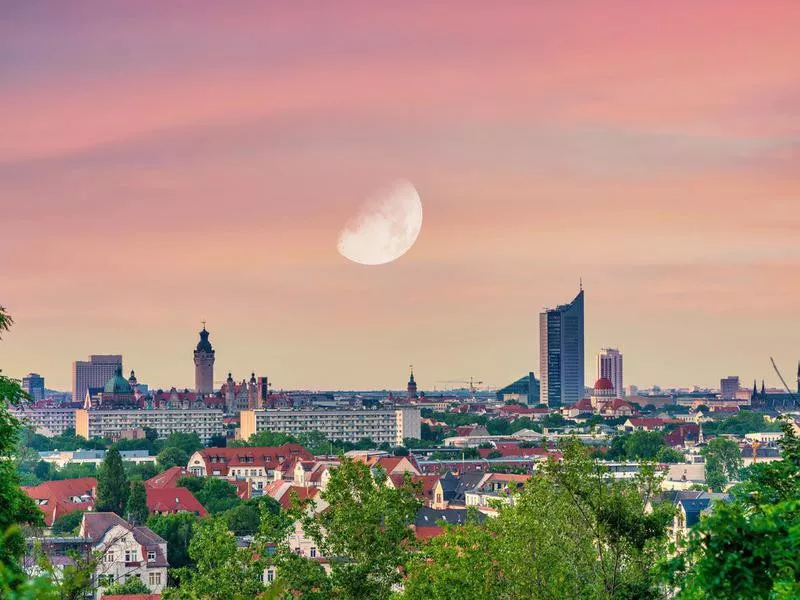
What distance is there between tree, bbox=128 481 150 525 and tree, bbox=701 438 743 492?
66.7 meters

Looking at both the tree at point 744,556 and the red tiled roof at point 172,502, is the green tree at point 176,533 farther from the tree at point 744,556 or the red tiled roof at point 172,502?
the tree at point 744,556

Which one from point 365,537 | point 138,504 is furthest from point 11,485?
point 138,504

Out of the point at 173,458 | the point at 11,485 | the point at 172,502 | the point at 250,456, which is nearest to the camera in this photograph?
the point at 11,485

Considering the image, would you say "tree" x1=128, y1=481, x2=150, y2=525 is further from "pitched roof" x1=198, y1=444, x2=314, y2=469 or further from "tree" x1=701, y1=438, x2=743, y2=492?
"pitched roof" x1=198, y1=444, x2=314, y2=469

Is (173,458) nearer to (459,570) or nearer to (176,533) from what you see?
(176,533)

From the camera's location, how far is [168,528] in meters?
93.1

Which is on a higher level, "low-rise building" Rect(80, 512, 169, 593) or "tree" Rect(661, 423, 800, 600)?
"tree" Rect(661, 423, 800, 600)

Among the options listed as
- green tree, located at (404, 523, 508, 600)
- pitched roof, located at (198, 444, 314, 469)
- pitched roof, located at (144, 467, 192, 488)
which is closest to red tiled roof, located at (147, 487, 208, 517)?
pitched roof, located at (144, 467, 192, 488)

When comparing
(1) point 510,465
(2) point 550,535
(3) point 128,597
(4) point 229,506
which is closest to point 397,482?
(4) point 229,506

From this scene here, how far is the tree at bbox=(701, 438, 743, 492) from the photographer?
158625 mm

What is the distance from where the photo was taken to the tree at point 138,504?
102 metres

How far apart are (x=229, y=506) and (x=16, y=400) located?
321 ft

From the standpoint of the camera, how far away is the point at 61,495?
125 metres

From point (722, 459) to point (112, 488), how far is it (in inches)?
3237
